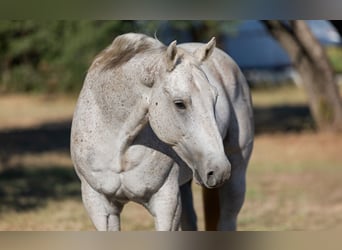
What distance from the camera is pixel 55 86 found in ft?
67.1

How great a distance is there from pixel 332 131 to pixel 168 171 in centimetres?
910

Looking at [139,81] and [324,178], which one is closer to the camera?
[139,81]

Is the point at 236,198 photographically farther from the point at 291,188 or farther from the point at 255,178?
the point at 255,178

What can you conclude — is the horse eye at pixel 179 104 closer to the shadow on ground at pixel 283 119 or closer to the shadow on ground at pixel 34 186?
the shadow on ground at pixel 34 186

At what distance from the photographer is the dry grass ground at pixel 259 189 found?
702cm

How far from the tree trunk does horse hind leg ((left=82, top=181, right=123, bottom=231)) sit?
8467 millimetres

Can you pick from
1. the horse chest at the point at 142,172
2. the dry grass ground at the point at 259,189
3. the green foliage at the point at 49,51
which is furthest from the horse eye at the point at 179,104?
the green foliage at the point at 49,51

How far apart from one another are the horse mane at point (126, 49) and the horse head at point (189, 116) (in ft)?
1.10

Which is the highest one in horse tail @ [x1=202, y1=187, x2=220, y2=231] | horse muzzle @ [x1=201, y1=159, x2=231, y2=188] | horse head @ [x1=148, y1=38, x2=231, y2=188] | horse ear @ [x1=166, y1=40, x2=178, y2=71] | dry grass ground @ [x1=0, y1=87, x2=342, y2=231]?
horse ear @ [x1=166, y1=40, x2=178, y2=71]

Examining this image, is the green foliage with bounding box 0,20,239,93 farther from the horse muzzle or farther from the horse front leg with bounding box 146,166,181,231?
the horse muzzle

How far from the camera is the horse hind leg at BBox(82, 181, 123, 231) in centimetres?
384

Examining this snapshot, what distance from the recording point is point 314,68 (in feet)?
40.1

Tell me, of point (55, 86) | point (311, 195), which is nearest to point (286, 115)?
point (55, 86)

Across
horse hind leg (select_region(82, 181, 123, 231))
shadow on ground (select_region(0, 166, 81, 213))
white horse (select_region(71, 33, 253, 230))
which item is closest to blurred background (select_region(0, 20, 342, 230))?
shadow on ground (select_region(0, 166, 81, 213))
